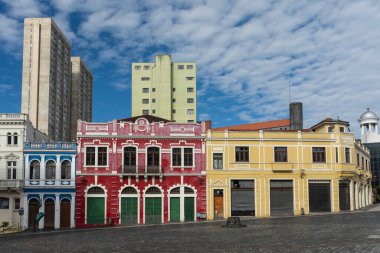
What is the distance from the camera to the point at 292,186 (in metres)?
50.1

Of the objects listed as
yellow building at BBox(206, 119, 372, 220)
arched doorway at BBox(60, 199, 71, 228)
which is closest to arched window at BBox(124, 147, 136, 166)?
arched doorway at BBox(60, 199, 71, 228)

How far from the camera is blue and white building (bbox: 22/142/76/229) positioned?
46.0 m

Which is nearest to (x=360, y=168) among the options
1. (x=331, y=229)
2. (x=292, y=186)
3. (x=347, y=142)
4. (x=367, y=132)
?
(x=347, y=142)

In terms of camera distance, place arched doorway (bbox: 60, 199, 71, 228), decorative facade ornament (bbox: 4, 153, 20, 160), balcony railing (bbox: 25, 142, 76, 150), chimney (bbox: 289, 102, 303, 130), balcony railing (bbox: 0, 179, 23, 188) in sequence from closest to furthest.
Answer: balcony railing (bbox: 0, 179, 23, 188)
arched doorway (bbox: 60, 199, 71, 228)
decorative facade ornament (bbox: 4, 153, 20, 160)
balcony railing (bbox: 25, 142, 76, 150)
chimney (bbox: 289, 102, 303, 130)

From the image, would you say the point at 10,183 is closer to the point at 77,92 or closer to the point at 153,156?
the point at 153,156

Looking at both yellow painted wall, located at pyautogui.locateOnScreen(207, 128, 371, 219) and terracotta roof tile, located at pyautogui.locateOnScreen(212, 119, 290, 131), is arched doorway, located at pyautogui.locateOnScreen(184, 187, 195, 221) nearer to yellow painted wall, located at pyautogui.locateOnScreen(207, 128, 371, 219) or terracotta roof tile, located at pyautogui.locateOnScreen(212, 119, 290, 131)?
yellow painted wall, located at pyautogui.locateOnScreen(207, 128, 371, 219)

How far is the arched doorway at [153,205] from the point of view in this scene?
4719 cm

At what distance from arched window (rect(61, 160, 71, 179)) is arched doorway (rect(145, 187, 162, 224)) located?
787cm

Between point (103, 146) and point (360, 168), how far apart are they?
97.2 ft

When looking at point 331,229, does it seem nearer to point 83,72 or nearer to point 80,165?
point 80,165

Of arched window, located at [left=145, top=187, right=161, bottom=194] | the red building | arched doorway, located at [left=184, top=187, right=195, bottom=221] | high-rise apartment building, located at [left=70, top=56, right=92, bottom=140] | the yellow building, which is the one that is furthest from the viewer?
high-rise apartment building, located at [left=70, top=56, right=92, bottom=140]

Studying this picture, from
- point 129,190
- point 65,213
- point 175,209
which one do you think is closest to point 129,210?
point 129,190

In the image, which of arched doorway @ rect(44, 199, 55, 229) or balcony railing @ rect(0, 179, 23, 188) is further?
arched doorway @ rect(44, 199, 55, 229)

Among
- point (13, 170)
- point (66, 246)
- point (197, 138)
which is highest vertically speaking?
point (197, 138)
